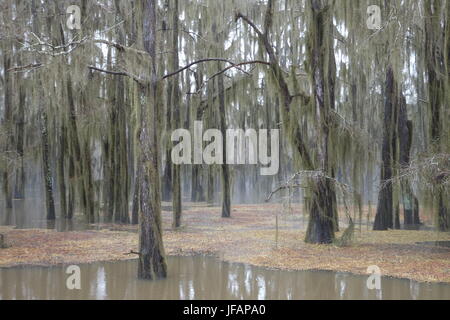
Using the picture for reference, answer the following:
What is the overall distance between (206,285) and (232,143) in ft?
37.5

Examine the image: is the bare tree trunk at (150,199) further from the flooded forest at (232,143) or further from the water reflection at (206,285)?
the water reflection at (206,285)

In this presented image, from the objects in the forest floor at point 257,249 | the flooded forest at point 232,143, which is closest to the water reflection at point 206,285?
the flooded forest at point 232,143

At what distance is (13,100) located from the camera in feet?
54.2

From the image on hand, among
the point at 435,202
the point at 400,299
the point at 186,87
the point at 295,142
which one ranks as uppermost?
the point at 186,87

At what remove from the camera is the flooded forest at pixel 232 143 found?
312 inches

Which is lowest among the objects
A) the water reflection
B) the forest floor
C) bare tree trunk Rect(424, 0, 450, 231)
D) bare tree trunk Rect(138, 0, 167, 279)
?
the water reflection

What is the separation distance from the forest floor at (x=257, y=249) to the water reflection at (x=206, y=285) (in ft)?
1.78

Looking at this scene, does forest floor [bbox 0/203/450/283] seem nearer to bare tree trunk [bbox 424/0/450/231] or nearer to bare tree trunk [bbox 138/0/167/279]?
bare tree trunk [bbox 424/0/450/231]

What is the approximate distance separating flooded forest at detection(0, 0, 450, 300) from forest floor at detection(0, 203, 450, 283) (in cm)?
5

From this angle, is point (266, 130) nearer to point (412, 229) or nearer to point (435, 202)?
point (412, 229)

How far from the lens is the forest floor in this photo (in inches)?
355

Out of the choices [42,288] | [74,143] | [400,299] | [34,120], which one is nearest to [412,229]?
[400,299]

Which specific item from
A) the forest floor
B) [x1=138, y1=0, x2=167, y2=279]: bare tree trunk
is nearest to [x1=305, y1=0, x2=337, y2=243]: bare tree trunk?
the forest floor

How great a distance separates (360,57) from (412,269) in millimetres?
5894
